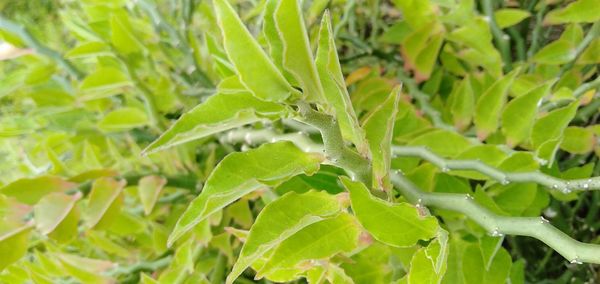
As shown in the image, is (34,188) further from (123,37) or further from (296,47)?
(296,47)

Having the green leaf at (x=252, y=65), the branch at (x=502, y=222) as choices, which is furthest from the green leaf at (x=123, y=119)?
the green leaf at (x=252, y=65)

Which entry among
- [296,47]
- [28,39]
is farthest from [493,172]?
[28,39]

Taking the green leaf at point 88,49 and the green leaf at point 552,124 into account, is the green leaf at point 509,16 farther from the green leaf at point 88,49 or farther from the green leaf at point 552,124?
the green leaf at point 88,49

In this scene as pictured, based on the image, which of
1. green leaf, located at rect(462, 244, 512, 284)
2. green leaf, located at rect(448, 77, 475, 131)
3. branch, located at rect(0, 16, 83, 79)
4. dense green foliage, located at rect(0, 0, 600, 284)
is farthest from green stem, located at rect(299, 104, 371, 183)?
branch, located at rect(0, 16, 83, 79)

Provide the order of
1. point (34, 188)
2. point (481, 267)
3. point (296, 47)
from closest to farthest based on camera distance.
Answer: point (296, 47)
point (481, 267)
point (34, 188)

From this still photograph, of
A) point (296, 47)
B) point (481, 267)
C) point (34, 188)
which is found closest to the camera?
point (296, 47)
